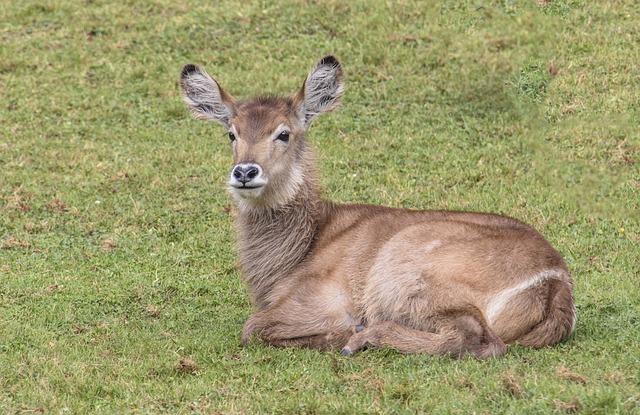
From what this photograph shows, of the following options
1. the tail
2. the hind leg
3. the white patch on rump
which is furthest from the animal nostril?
the tail

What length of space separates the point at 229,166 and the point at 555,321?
6.27 metres

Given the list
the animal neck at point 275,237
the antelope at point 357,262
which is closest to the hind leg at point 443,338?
the antelope at point 357,262

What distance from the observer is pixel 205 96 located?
9742 mm

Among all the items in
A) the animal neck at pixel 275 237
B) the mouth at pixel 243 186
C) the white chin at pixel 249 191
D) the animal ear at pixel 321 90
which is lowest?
the animal neck at pixel 275 237

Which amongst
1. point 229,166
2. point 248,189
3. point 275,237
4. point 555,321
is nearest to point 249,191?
point 248,189

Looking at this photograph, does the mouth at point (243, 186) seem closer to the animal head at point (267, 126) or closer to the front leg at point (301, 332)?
the animal head at point (267, 126)

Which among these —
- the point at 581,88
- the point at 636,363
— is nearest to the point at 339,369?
the point at 636,363

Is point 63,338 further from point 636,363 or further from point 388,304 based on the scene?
point 636,363

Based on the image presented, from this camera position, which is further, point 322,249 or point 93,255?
point 93,255

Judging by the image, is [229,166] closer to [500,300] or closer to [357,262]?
[357,262]

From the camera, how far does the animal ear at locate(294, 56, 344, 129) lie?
952 cm

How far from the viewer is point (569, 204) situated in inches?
460

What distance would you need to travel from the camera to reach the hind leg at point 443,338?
7.43 meters

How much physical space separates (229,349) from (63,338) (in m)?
1.46
